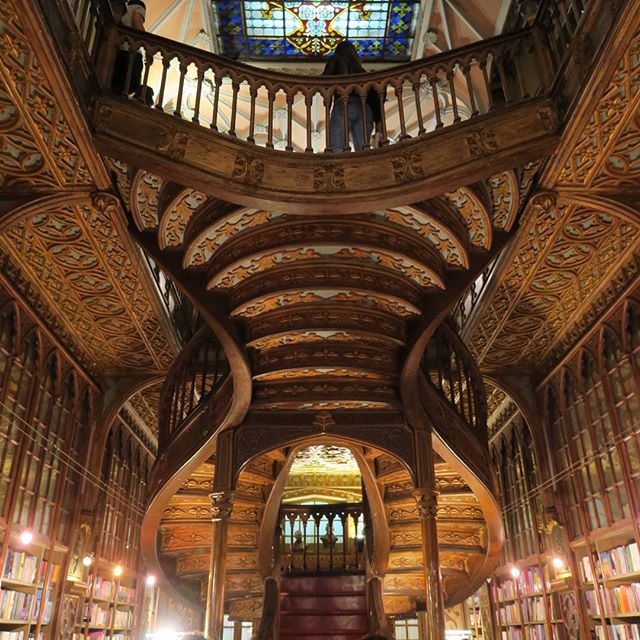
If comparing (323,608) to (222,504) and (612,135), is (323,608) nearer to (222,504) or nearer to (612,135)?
(222,504)

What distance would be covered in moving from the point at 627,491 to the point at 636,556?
50 cm

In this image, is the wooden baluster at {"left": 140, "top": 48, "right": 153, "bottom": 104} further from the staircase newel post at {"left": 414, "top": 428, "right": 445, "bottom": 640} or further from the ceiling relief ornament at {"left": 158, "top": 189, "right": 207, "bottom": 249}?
the staircase newel post at {"left": 414, "top": 428, "right": 445, "bottom": 640}

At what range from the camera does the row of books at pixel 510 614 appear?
749 centimetres

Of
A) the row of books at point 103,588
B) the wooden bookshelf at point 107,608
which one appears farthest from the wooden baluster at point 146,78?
the row of books at point 103,588

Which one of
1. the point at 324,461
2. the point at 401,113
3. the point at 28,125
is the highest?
the point at 401,113

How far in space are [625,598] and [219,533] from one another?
3.39 m

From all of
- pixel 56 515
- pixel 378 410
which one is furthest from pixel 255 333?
pixel 56 515

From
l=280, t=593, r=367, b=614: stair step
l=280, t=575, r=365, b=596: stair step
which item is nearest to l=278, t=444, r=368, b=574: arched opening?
l=280, t=575, r=365, b=596: stair step

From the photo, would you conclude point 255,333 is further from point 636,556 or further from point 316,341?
point 636,556

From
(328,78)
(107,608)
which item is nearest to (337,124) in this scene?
(328,78)

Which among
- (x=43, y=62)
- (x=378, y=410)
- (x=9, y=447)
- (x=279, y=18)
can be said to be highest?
(x=279, y=18)

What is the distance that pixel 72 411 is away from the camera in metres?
6.34

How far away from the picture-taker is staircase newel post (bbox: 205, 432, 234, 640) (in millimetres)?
4532

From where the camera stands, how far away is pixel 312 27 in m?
8.01
